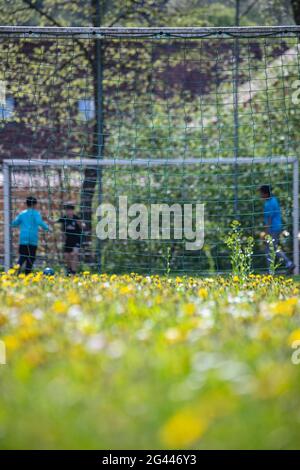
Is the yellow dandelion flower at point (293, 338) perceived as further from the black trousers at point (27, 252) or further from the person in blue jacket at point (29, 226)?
the black trousers at point (27, 252)

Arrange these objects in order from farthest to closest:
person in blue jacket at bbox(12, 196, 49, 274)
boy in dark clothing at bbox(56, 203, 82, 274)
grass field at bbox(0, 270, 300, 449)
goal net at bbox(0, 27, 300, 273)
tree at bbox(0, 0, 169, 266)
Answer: tree at bbox(0, 0, 169, 266)
goal net at bbox(0, 27, 300, 273)
boy in dark clothing at bbox(56, 203, 82, 274)
person in blue jacket at bbox(12, 196, 49, 274)
grass field at bbox(0, 270, 300, 449)

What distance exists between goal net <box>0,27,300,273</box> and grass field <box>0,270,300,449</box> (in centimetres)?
990

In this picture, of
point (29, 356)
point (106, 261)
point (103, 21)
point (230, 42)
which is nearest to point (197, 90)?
point (230, 42)

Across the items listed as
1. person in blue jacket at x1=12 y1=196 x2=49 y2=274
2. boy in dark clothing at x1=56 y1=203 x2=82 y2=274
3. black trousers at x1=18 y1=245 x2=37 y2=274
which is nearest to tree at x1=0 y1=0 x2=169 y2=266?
boy in dark clothing at x1=56 y1=203 x2=82 y2=274

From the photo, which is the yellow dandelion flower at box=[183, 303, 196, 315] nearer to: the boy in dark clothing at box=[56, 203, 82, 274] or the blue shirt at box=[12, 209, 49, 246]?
the blue shirt at box=[12, 209, 49, 246]

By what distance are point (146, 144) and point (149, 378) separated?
14.6m

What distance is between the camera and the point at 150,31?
28.8ft

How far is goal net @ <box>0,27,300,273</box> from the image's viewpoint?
14.7 metres

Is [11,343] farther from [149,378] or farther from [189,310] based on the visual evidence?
[189,310]

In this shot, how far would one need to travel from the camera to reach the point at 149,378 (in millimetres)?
2398

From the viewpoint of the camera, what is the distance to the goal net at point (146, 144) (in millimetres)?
14680

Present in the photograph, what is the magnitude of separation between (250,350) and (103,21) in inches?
576

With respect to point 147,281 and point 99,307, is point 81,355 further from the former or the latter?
point 147,281

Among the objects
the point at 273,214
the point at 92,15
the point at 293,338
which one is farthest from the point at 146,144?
the point at 293,338
